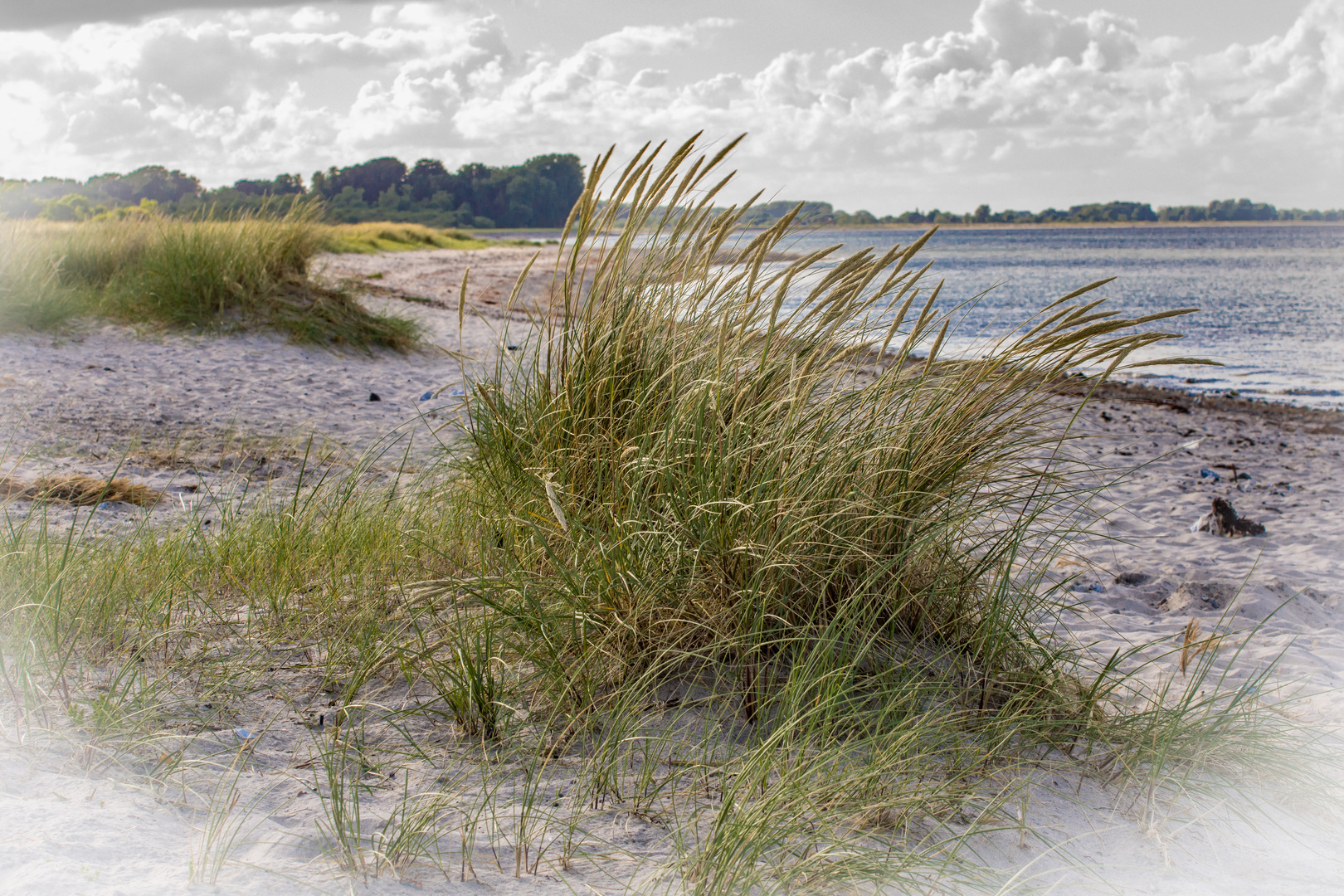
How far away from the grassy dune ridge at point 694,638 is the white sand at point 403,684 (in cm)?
6

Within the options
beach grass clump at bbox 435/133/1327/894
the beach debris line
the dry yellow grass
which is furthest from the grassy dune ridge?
the beach debris line

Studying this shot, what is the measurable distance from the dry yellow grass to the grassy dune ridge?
935mm

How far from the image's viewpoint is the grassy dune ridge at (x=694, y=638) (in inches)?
65.6

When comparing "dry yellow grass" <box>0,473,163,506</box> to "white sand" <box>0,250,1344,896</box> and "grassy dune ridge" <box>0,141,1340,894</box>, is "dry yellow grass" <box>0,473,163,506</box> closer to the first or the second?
"white sand" <box>0,250,1344,896</box>

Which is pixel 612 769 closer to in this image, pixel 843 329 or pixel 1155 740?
pixel 1155 740

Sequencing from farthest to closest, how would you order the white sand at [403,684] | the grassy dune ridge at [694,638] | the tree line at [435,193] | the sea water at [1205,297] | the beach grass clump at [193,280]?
1. the tree line at [435,193]
2. the sea water at [1205,297]
3. the beach grass clump at [193,280]
4. the grassy dune ridge at [694,638]
5. the white sand at [403,684]

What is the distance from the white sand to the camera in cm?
150

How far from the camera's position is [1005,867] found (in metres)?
1.61

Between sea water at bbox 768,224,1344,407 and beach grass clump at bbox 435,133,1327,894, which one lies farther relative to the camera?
sea water at bbox 768,224,1344,407

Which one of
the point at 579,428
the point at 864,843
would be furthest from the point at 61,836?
the point at 579,428

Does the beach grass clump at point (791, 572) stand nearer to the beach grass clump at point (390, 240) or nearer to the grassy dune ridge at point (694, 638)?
the grassy dune ridge at point (694, 638)

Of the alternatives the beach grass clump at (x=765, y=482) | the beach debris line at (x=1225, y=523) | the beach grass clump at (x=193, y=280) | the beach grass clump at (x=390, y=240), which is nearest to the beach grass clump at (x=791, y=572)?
the beach grass clump at (x=765, y=482)

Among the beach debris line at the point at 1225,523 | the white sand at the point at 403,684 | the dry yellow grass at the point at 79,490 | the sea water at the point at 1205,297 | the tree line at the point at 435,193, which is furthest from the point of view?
the tree line at the point at 435,193

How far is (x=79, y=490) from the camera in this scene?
3.66 meters
